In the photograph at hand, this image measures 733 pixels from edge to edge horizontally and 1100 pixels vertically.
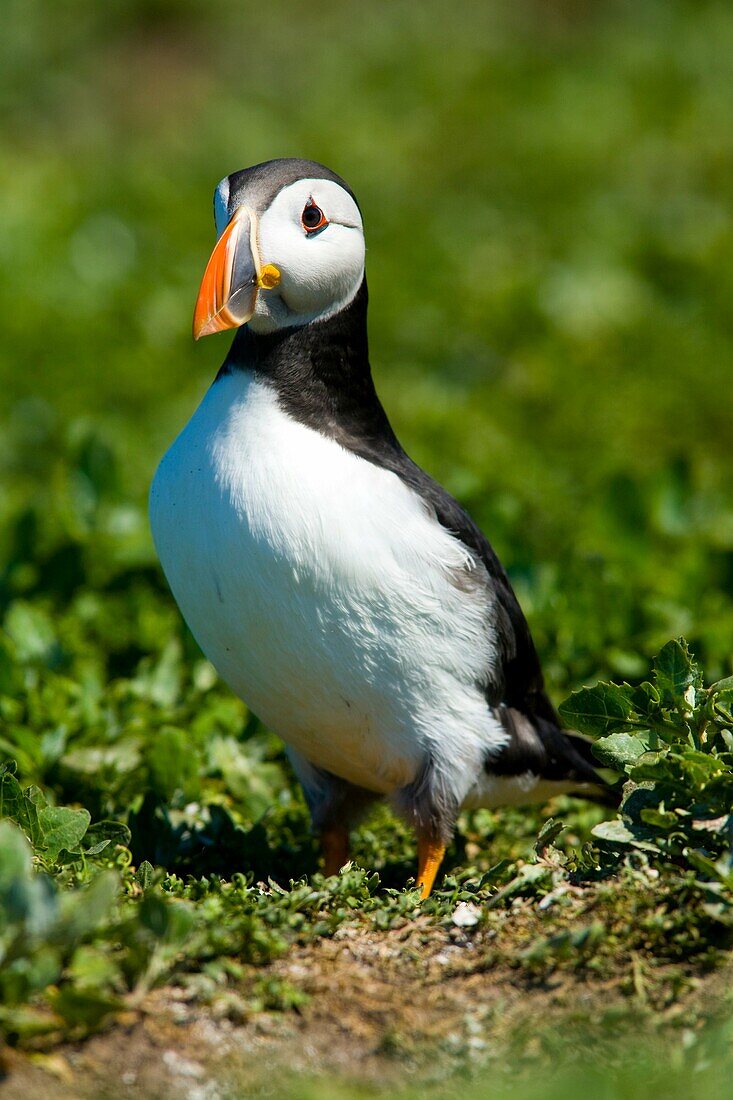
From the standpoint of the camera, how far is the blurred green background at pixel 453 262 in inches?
271

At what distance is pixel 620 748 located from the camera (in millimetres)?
3918

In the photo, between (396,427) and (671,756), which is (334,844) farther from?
(396,427)

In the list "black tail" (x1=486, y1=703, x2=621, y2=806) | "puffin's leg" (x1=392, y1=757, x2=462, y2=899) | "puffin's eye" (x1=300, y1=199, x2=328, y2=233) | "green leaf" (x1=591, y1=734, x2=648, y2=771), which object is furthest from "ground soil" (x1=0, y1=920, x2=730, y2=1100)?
"puffin's eye" (x1=300, y1=199, x2=328, y2=233)

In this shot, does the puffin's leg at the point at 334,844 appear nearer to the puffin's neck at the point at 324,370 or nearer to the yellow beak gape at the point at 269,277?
the puffin's neck at the point at 324,370

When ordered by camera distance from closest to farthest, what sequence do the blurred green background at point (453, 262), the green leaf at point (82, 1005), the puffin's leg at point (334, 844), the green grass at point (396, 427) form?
the green leaf at point (82, 1005) < the green grass at point (396, 427) < the puffin's leg at point (334, 844) < the blurred green background at point (453, 262)

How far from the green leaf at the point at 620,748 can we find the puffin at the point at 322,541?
60 cm

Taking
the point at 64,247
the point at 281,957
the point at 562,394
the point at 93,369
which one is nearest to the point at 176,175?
the point at 64,247

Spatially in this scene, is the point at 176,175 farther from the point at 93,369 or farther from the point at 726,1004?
the point at 726,1004

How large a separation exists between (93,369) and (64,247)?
193cm

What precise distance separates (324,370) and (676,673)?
1.40 metres

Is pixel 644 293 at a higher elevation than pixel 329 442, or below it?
higher

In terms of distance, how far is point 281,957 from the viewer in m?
3.58

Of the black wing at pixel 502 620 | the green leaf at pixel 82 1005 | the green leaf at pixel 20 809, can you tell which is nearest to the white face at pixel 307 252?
the black wing at pixel 502 620

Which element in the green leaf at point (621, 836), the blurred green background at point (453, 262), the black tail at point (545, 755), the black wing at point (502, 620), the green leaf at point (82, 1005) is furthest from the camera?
the blurred green background at point (453, 262)
